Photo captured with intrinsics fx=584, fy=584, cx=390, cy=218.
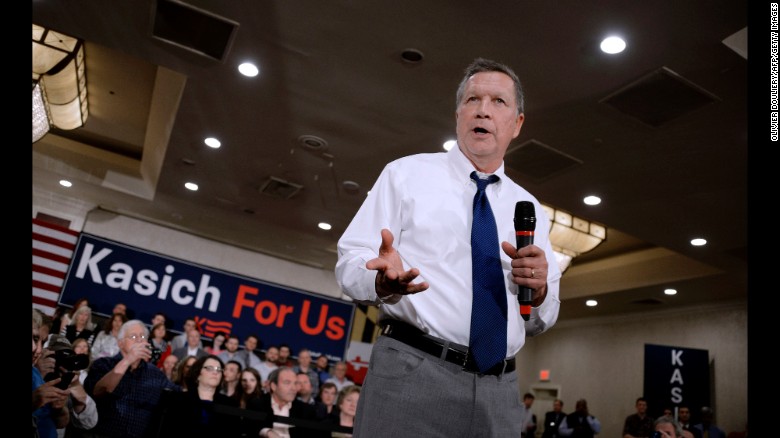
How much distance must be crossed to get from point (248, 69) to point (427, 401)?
13.7ft

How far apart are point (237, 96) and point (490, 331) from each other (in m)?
4.58

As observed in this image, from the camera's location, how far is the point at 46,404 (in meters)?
2.93

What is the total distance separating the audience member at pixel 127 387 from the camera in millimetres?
3469

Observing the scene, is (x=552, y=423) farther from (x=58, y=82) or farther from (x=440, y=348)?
(x=440, y=348)

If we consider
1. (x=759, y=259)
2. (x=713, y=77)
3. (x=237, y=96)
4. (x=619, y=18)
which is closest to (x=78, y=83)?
(x=237, y=96)

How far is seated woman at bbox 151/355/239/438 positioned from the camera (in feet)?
12.2

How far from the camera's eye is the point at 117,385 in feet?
11.5

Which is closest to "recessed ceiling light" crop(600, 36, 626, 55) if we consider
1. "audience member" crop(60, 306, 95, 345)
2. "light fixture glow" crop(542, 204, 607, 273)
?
"light fixture glow" crop(542, 204, 607, 273)

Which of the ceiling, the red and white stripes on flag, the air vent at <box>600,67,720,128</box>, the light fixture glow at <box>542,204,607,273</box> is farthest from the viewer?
the red and white stripes on flag

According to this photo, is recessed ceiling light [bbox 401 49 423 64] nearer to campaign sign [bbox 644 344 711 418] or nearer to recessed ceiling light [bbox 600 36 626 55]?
recessed ceiling light [bbox 600 36 626 55]

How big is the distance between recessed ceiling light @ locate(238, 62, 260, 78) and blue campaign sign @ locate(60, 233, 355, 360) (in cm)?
600

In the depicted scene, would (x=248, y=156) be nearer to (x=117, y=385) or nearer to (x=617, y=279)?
(x=117, y=385)

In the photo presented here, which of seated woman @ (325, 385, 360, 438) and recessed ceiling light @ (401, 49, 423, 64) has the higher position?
recessed ceiling light @ (401, 49, 423, 64)

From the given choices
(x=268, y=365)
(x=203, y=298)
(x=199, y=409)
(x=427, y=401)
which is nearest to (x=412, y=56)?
(x=199, y=409)
